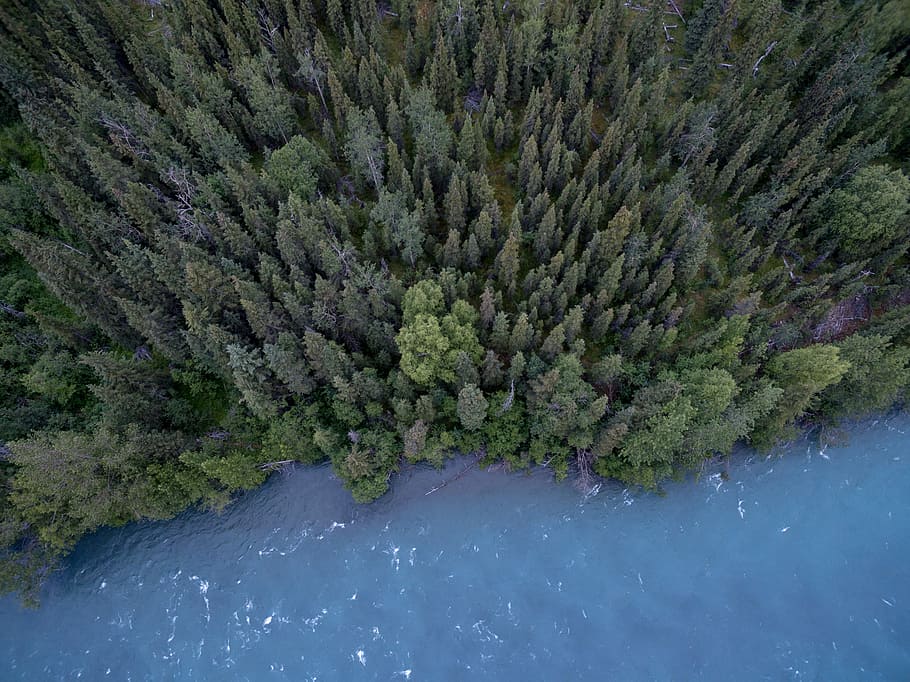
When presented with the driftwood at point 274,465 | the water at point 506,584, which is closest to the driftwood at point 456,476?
the water at point 506,584

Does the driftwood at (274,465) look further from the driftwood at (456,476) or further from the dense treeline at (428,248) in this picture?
the driftwood at (456,476)

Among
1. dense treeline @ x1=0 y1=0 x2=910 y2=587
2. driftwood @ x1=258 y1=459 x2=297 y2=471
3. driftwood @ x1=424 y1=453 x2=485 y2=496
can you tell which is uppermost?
dense treeline @ x1=0 y1=0 x2=910 y2=587

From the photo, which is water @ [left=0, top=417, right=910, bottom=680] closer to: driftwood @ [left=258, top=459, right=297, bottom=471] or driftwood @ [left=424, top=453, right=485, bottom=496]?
driftwood @ [left=424, top=453, right=485, bottom=496]

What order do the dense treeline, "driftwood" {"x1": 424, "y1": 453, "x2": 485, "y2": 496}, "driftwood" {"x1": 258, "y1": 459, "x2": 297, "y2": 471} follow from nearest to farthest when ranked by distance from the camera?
1. the dense treeline
2. "driftwood" {"x1": 258, "y1": 459, "x2": 297, "y2": 471}
3. "driftwood" {"x1": 424, "y1": 453, "x2": 485, "y2": 496}

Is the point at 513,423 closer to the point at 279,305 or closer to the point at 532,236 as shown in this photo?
the point at 532,236

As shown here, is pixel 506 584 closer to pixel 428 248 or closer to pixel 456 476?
pixel 456 476

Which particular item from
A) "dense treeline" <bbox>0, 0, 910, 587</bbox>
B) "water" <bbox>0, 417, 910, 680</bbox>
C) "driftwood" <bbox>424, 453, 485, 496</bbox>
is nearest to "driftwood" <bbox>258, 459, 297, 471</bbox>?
"dense treeline" <bbox>0, 0, 910, 587</bbox>
